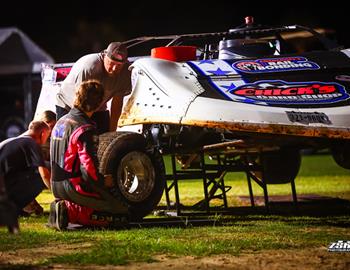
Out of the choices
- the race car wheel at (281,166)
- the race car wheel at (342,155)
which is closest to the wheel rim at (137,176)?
the race car wheel at (342,155)

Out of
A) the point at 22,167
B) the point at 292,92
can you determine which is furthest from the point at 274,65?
the point at 22,167

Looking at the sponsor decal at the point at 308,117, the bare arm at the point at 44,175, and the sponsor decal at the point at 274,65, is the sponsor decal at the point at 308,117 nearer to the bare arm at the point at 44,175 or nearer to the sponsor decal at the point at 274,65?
the sponsor decal at the point at 274,65

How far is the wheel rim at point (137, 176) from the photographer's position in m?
6.25

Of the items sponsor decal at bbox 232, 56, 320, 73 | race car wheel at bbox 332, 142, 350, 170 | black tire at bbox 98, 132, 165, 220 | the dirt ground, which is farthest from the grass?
sponsor decal at bbox 232, 56, 320, 73

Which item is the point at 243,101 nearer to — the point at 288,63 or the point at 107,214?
the point at 288,63

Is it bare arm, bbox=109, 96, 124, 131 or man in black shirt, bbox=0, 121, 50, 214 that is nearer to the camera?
man in black shirt, bbox=0, 121, 50, 214

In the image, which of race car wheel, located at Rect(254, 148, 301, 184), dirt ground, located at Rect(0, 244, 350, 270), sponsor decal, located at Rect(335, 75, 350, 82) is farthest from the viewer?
race car wheel, located at Rect(254, 148, 301, 184)

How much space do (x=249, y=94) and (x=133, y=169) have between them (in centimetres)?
126

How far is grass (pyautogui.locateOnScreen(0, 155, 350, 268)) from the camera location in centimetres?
474

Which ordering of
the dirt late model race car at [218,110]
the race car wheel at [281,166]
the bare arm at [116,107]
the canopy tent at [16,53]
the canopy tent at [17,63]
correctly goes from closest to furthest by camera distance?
the dirt late model race car at [218,110]
the bare arm at [116,107]
the race car wheel at [281,166]
the canopy tent at [17,63]
the canopy tent at [16,53]

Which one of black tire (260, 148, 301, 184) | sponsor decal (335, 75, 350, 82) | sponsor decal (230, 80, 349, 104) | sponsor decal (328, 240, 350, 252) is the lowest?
black tire (260, 148, 301, 184)

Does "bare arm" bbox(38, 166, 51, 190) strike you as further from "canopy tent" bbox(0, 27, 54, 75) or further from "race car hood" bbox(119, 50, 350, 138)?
"canopy tent" bbox(0, 27, 54, 75)

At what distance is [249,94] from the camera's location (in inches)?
247

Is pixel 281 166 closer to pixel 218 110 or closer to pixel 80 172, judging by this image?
pixel 218 110
